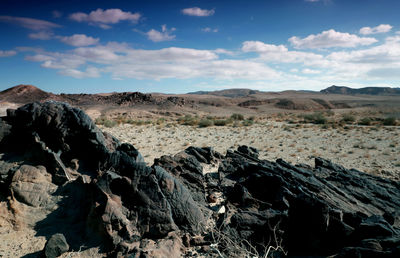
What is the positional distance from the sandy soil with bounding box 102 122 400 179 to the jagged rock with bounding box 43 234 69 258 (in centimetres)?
751

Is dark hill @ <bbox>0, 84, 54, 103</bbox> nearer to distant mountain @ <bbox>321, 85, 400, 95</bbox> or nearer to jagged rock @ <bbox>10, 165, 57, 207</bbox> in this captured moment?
jagged rock @ <bbox>10, 165, 57, 207</bbox>

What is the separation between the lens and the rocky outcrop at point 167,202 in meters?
5.27

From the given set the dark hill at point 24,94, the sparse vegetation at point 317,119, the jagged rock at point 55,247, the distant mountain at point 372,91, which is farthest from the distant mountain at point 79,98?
the distant mountain at point 372,91

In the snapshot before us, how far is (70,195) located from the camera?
6711mm

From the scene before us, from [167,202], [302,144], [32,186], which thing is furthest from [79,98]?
[167,202]

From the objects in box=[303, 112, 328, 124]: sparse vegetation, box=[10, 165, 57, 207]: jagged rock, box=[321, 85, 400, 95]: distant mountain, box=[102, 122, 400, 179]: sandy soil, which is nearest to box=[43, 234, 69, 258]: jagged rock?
box=[10, 165, 57, 207]: jagged rock

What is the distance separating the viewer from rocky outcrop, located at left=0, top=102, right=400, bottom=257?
527 cm

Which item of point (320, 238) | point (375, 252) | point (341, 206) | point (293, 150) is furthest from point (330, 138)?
point (375, 252)

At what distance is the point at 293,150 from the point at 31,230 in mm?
14139

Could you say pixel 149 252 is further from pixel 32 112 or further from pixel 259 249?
pixel 32 112

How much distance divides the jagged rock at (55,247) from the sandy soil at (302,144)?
7513 mm

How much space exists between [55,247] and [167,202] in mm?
2440

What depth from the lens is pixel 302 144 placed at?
17625mm

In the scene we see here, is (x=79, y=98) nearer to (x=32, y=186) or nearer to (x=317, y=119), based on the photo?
(x=317, y=119)
